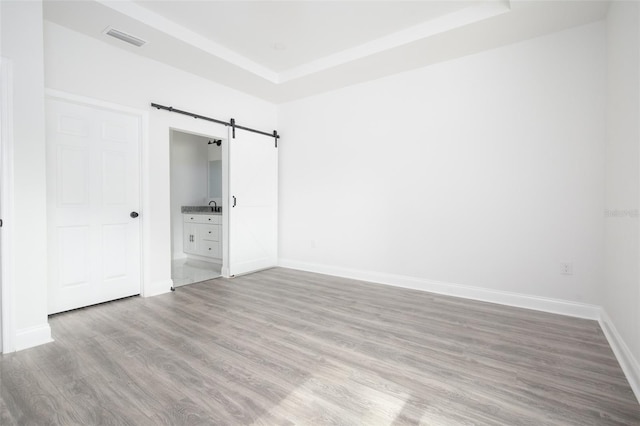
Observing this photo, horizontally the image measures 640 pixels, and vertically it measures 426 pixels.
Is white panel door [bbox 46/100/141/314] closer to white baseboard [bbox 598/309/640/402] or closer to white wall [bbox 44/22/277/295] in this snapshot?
white wall [bbox 44/22/277/295]

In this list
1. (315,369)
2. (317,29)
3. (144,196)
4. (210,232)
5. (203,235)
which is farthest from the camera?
(203,235)

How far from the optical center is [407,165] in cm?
399

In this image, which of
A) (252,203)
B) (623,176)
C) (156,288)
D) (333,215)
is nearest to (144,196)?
(156,288)

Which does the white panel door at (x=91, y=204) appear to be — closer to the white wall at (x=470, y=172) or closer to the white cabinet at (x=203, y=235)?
the white cabinet at (x=203, y=235)

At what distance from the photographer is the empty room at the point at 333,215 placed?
1837mm

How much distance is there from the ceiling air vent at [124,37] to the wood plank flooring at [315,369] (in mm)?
2729

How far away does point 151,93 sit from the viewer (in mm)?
3572

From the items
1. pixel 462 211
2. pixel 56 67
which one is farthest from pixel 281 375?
pixel 56 67

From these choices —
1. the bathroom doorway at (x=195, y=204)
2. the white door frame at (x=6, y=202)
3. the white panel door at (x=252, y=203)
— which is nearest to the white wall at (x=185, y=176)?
the bathroom doorway at (x=195, y=204)

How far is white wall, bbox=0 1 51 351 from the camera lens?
2254 millimetres

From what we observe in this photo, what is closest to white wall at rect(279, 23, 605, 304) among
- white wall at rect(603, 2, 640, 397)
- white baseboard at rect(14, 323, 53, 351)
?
white wall at rect(603, 2, 640, 397)

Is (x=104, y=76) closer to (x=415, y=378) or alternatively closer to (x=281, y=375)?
(x=281, y=375)

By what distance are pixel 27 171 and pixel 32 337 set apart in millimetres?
1252

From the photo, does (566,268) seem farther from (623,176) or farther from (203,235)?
(203,235)
